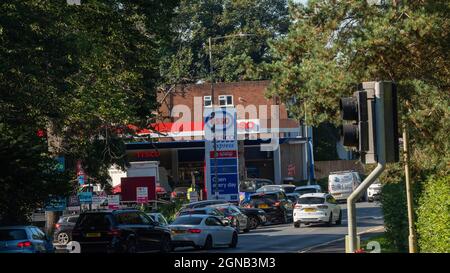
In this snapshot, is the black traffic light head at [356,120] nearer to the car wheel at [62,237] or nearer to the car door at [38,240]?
the car door at [38,240]

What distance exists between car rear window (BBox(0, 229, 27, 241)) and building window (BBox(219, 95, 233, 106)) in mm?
58753

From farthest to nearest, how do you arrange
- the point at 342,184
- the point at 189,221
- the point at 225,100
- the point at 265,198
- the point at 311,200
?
the point at 225,100 < the point at 342,184 < the point at 265,198 < the point at 311,200 < the point at 189,221

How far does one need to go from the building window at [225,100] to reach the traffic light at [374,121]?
7185 centimetres

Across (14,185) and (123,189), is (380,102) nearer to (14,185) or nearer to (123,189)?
(14,185)

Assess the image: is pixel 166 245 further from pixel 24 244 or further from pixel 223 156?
pixel 223 156

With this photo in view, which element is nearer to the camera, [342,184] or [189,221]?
[189,221]

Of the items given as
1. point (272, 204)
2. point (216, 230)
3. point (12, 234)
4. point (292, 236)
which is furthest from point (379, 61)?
point (272, 204)

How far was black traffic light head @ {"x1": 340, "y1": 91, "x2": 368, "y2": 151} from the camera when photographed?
934 cm

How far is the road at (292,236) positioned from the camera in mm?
31019

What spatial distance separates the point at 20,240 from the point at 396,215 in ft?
31.7

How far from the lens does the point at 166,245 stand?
95.9 ft

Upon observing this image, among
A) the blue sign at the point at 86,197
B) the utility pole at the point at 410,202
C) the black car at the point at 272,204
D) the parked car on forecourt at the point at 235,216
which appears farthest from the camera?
the black car at the point at 272,204

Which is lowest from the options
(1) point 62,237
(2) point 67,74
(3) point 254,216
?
(3) point 254,216

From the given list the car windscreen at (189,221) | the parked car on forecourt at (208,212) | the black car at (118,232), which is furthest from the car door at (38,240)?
the parked car on forecourt at (208,212)
